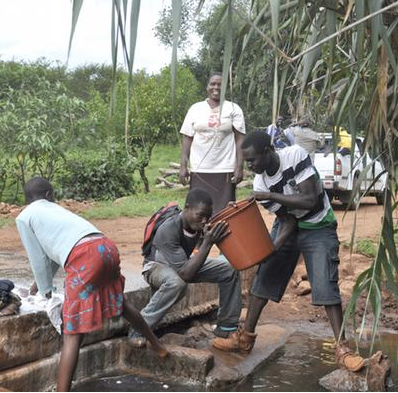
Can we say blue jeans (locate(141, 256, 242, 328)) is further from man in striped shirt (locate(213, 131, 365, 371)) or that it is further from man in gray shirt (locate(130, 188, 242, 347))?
man in striped shirt (locate(213, 131, 365, 371))

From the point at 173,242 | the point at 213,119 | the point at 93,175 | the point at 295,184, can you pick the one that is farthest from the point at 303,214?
the point at 93,175

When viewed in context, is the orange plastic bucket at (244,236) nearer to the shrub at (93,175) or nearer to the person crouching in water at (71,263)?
the person crouching in water at (71,263)

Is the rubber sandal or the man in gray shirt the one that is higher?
the man in gray shirt

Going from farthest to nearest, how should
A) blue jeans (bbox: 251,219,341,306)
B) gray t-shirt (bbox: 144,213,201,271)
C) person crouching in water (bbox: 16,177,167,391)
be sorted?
gray t-shirt (bbox: 144,213,201,271)
blue jeans (bbox: 251,219,341,306)
person crouching in water (bbox: 16,177,167,391)

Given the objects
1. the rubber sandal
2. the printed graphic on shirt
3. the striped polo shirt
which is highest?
the printed graphic on shirt

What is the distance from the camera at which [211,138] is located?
6047 millimetres

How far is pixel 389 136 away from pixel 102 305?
172cm

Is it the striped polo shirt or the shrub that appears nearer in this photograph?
the striped polo shirt

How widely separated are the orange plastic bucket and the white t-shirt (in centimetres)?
181

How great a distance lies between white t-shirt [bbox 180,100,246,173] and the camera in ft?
19.6

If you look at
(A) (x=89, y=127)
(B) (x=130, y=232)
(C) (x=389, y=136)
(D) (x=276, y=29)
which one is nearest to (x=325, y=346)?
(C) (x=389, y=136)

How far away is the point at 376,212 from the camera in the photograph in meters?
12.4

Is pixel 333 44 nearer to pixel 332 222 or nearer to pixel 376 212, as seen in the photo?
pixel 332 222

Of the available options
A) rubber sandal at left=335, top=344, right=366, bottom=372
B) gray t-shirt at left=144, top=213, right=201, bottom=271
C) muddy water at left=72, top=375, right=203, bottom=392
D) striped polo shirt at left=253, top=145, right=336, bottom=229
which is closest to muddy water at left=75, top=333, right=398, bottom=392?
muddy water at left=72, top=375, right=203, bottom=392
